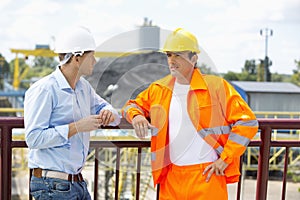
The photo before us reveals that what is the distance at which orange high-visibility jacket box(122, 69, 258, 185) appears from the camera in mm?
2166

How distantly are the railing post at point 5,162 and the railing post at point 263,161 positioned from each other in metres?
1.55

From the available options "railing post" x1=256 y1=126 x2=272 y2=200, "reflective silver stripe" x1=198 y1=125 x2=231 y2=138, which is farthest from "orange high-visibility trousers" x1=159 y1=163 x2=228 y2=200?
"railing post" x1=256 y1=126 x2=272 y2=200

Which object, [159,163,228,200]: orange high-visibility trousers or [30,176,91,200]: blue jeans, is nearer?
[30,176,91,200]: blue jeans

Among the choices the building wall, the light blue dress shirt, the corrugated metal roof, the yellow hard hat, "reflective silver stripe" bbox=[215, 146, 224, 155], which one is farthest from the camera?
the corrugated metal roof

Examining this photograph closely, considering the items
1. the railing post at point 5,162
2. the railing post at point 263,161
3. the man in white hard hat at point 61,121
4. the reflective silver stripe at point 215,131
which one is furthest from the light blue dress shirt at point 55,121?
the railing post at point 263,161

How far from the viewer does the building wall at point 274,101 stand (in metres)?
16.2

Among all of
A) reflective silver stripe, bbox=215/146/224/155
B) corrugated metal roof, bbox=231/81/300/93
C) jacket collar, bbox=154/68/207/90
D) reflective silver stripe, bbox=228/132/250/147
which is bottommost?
reflective silver stripe, bbox=215/146/224/155

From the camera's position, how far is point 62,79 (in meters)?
2.00

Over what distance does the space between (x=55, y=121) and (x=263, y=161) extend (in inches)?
59.0

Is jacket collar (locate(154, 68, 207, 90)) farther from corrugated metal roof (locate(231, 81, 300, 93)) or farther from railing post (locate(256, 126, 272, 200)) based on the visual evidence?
corrugated metal roof (locate(231, 81, 300, 93))

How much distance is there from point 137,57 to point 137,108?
0.91 ft

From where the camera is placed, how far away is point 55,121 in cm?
201

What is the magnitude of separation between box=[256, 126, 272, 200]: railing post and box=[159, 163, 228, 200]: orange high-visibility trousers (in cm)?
68

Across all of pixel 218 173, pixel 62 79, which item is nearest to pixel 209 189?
pixel 218 173
